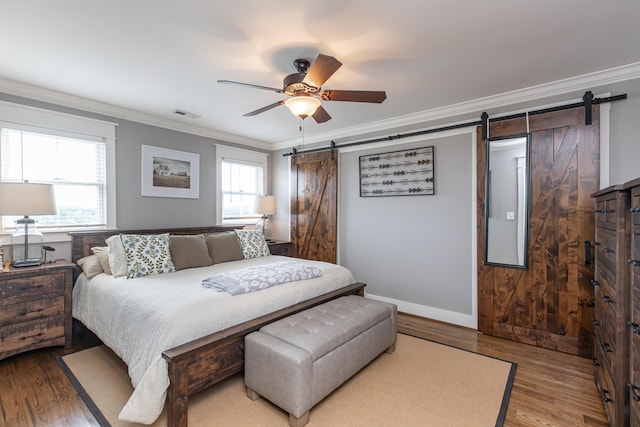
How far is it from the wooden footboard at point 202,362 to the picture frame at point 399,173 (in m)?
2.43

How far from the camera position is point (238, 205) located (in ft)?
16.8

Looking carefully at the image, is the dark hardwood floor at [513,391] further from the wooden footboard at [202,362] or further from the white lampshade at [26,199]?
the white lampshade at [26,199]

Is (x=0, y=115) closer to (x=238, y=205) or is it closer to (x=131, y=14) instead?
(x=131, y=14)

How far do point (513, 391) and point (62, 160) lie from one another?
15.7ft

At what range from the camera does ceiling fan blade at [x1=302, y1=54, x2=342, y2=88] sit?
1897 mm

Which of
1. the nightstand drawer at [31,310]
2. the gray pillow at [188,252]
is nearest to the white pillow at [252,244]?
the gray pillow at [188,252]

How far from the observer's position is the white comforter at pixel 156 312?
1.77 meters

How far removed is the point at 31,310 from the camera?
2.70 m

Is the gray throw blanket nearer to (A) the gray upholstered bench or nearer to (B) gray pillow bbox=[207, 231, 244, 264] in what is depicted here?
(A) the gray upholstered bench

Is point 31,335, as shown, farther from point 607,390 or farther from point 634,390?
point 607,390

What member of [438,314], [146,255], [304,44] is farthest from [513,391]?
[146,255]

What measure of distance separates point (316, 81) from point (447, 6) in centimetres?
91

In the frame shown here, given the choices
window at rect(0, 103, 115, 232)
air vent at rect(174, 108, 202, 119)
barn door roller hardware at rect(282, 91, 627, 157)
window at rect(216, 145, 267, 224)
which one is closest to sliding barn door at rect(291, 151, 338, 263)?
barn door roller hardware at rect(282, 91, 627, 157)

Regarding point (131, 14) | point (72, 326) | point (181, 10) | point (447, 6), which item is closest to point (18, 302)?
point (72, 326)
